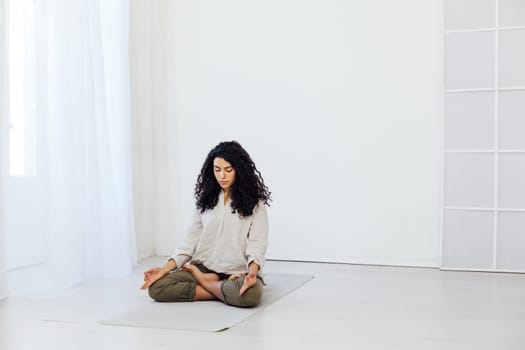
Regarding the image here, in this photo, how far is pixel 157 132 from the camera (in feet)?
15.9

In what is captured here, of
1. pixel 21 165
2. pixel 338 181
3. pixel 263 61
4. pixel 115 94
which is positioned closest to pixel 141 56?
pixel 115 94

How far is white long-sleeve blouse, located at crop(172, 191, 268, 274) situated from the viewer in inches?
127

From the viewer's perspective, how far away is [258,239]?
320 cm

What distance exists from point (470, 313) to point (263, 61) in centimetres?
231

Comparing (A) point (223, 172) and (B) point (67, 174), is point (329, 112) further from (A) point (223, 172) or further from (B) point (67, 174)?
(B) point (67, 174)

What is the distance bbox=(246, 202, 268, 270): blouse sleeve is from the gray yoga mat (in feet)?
0.70

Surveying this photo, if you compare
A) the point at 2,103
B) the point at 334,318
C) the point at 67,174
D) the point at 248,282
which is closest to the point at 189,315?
the point at 248,282

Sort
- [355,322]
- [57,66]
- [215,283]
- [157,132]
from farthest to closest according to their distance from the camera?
[157,132], [57,66], [215,283], [355,322]

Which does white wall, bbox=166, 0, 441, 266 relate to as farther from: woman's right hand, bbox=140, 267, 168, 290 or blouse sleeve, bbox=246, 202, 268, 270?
woman's right hand, bbox=140, 267, 168, 290

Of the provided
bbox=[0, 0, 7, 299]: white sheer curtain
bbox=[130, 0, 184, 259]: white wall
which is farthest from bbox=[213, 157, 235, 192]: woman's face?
bbox=[130, 0, 184, 259]: white wall

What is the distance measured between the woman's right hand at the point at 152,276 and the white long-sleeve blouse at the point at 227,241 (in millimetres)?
109

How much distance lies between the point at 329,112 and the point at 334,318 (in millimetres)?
1891

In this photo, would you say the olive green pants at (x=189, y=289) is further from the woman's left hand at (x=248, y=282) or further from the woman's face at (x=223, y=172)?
the woman's face at (x=223, y=172)

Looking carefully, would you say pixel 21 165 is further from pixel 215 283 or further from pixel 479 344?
pixel 479 344
